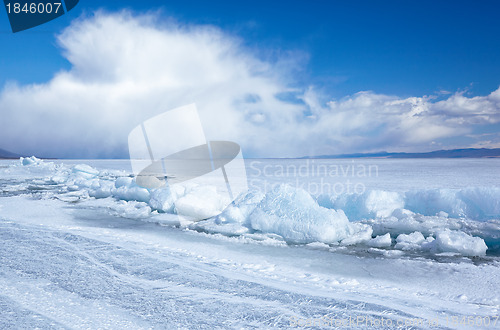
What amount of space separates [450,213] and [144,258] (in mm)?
5861

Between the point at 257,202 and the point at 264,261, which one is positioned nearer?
the point at 264,261

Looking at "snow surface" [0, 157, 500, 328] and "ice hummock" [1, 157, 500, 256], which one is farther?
"ice hummock" [1, 157, 500, 256]

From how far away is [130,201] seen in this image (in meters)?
8.41

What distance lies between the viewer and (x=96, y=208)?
291 inches

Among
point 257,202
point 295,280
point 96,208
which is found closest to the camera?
point 295,280

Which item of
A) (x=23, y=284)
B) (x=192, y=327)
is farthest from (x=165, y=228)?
(x=192, y=327)

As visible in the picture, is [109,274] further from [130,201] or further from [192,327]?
[130,201]

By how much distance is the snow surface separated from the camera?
93.7 inches

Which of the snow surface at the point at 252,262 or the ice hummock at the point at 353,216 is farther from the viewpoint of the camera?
the ice hummock at the point at 353,216

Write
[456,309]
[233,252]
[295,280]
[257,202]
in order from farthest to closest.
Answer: [257,202] → [233,252] → [295,280] → [456,309]

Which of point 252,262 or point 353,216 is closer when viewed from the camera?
point 252,262

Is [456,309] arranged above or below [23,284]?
below

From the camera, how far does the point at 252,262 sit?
3584 millimetres

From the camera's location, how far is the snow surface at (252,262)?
2.38m
